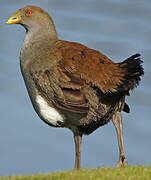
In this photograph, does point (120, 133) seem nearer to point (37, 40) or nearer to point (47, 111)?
point (47, 111)

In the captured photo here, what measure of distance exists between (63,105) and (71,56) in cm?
88

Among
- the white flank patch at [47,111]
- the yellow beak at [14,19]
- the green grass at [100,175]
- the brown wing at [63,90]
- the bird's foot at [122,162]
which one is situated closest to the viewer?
the green grass at [100,175]

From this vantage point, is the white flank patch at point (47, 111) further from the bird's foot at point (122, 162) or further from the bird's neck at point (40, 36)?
the bird's foot at point (122, 162)

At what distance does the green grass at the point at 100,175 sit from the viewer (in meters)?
5.64

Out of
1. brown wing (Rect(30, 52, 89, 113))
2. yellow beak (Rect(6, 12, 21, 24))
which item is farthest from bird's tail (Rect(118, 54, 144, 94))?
yellow beak (Rect(6, 12, 21, 24))

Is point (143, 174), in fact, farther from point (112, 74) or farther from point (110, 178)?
point (112, 74)

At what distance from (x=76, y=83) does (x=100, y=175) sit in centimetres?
160

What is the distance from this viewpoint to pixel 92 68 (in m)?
6.61

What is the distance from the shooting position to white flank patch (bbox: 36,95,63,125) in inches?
260

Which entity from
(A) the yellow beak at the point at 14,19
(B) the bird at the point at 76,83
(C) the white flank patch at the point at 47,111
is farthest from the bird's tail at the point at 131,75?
(A) the yellow beak at the point at 14,19

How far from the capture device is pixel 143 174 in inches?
238

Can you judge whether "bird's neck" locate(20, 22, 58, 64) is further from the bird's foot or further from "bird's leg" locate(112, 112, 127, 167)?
the bird's foot

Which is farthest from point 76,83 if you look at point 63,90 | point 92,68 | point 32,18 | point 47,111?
point 32,18

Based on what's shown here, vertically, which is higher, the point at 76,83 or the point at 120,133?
the point at 76,83
